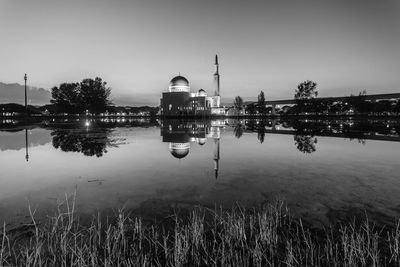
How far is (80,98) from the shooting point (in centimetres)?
10994

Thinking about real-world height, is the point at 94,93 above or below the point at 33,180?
above

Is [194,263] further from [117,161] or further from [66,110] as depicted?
[66,110]

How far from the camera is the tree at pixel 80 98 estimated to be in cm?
10881

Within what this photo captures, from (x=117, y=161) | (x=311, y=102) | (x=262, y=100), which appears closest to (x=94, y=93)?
(x=262, y=100)

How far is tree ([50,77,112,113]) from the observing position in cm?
10881

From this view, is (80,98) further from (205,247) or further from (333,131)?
(205,247)

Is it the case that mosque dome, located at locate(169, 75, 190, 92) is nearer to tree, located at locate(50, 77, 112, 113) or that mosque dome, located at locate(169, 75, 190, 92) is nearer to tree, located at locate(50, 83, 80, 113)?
tree, located at locate(50, 77, 112, 113)

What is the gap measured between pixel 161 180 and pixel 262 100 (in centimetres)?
13411

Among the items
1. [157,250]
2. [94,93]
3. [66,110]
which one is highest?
[94,93]

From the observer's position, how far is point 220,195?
9.42 meters

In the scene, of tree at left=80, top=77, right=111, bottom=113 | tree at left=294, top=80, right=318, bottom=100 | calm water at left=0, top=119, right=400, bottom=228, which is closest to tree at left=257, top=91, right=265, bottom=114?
tree at left=294, top=80, right=318, bottom=100

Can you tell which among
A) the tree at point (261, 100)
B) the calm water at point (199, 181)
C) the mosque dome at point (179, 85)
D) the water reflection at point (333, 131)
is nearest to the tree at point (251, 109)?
the tree at point (261, 100)

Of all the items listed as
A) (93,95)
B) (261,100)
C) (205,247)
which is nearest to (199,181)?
(205,247)

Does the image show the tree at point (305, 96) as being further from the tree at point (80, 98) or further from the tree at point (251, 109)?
the tree at point (80, 98)
